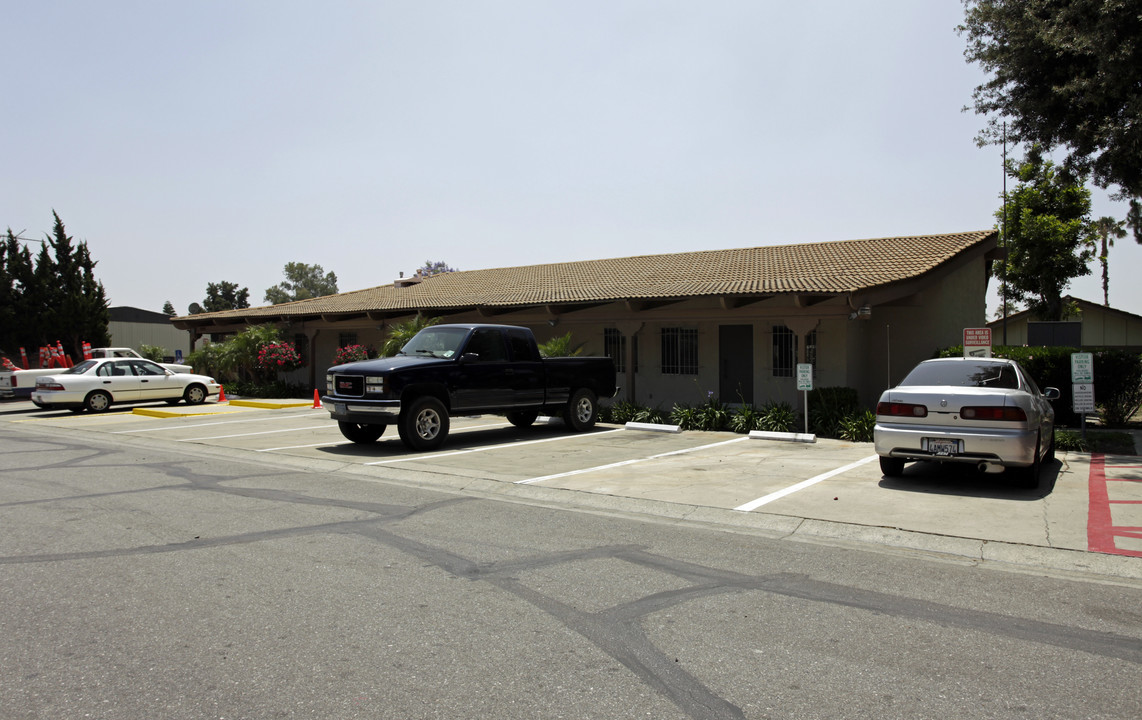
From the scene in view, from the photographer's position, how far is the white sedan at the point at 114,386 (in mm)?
19484

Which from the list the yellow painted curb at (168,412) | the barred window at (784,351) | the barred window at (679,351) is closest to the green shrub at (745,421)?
the barred window at (784,351)

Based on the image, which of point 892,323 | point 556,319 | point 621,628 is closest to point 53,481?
point 621,628

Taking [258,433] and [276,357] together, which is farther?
[276,357]

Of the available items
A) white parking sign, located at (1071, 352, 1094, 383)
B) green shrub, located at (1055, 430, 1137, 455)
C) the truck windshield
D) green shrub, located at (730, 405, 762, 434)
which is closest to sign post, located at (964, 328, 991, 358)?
white parking sign, located at (1071, 352, 1094, 383)

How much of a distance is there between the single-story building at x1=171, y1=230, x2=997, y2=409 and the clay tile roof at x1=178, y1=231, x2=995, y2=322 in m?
0.06

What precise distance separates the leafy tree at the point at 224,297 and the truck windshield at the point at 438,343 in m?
86.6

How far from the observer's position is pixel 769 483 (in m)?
9.53

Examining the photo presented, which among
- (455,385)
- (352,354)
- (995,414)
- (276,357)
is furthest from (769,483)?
(276,357)

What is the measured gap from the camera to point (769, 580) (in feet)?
18.3

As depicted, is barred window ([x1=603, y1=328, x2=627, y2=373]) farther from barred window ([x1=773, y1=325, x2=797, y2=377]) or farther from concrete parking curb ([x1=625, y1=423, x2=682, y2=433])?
concrete parking curb ([x1=625, y1=423, x2=682, y2=433])

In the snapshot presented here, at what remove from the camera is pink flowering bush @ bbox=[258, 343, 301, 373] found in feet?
83.5

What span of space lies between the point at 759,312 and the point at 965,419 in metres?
8.33

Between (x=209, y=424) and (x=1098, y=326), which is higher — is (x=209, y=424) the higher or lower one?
the lower one

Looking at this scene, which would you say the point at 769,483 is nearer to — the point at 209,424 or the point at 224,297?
the point at 209,424
